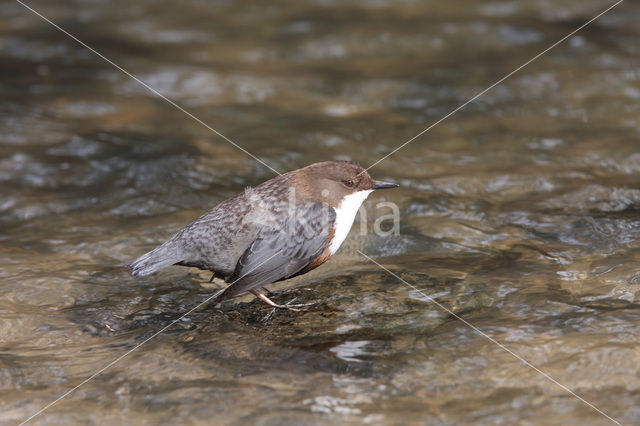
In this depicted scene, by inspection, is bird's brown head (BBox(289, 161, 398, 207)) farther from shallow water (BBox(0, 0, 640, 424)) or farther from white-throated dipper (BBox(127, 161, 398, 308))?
shallow water (BBox(0, 0, 640, 424))

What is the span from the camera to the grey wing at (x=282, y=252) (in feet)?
12.8

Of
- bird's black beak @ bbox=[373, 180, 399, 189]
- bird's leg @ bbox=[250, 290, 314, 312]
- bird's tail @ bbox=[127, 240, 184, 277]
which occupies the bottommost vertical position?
bird's leg @ bbox=[250, 290, 314, 312]

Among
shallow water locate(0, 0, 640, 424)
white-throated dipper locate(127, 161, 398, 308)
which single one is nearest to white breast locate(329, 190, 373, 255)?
white-throated dipper locate(127, 161, 398, 308)

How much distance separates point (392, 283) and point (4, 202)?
3.38 m

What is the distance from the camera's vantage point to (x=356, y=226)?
5.29 meters

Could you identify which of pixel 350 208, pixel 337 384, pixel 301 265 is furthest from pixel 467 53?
pixel 337 384

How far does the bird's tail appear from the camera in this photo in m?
3.91

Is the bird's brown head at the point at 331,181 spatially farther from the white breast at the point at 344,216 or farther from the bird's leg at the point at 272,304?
the bird's leg at the point at 272,304

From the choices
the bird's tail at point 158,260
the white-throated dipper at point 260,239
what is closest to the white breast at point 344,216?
the white-throated dipper at point 260,239

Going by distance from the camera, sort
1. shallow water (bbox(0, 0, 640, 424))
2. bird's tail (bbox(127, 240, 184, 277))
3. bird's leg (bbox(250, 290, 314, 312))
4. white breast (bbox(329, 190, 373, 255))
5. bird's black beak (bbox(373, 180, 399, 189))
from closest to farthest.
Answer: shallow water (bbox(0, 0, 640, 424)), bird's tail (bbox(127, 240, 184, 277)), bird's leg (bbox(250, 290, 314, 312)), white breast (bbox(329, 190, 373, 255)), bird's black beak (bbox(373, 180, 399, 189))

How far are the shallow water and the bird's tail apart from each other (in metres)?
0.31

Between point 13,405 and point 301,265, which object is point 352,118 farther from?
point 13,405

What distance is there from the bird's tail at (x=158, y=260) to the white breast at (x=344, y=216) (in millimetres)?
886

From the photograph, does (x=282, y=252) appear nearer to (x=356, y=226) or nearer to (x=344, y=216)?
(x=344, y=216)
